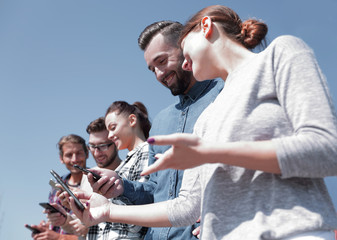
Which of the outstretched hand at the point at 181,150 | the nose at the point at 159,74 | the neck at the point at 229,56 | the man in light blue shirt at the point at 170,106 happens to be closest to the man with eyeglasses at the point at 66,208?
the man in light blue shirt at the point at 170,106

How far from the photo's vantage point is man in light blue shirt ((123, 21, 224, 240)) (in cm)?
258

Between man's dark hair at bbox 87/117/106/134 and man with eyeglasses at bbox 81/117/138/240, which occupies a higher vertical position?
man's dark hair at bbox 87/117/106/134

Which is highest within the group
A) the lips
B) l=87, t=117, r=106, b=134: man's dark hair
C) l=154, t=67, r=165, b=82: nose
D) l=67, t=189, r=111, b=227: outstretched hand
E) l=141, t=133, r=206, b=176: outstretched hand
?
l=87, t=117, r=106, b=134: man's dark hair

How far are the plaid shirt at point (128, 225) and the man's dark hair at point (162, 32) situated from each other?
102 cm

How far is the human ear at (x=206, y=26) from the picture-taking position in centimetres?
158

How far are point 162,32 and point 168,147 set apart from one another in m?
1.25

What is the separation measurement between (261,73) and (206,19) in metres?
0.44

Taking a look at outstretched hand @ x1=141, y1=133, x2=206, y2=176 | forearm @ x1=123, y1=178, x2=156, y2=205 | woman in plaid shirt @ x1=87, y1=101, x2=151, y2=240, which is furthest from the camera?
woman in plaid shirt @ x1=87, y1=101, x2=151, y2=240

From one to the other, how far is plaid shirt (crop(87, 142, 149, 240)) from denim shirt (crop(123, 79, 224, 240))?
1.38ft

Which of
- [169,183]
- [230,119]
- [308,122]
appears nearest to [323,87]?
[308,122]

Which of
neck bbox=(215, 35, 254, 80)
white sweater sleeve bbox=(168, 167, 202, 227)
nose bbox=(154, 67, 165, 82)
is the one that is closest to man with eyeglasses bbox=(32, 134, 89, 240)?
nose bbox=(154, 67, 165, 82)

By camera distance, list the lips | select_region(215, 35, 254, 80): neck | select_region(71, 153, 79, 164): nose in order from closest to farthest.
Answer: select_region(215, 35, 254, 80): neck → the lips → select_region(71, 153, 79, 164): nose

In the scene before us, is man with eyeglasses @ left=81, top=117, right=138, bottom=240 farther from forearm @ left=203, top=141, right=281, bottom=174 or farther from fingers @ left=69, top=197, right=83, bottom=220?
forearm @ left=203, top=141, right=281, bottom=174

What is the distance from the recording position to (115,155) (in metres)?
4.97
